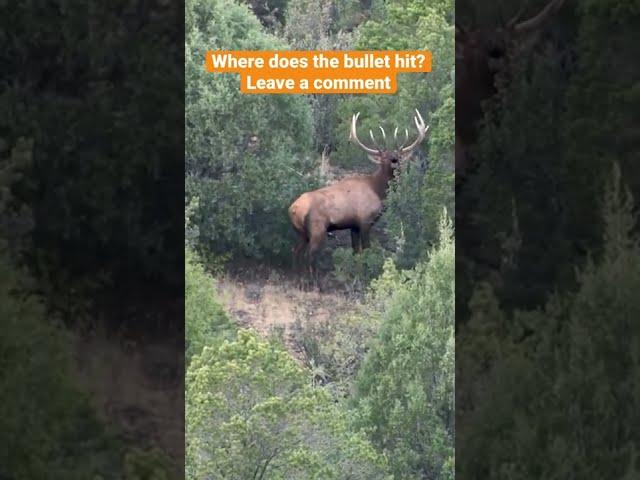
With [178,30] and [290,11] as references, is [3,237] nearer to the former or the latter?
[178,30]

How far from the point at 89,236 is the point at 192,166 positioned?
1.08 m

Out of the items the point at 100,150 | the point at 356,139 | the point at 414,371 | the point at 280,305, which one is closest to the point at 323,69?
the point at 356,139

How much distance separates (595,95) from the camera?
28.3ft

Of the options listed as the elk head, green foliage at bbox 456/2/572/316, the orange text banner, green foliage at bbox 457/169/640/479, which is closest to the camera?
the orange text banner

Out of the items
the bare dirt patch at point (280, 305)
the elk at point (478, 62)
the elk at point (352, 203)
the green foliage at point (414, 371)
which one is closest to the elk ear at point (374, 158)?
the elk at point (352, 203)

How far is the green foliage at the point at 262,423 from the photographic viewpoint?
791 centimetres

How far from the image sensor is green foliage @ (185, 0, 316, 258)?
25.7ft

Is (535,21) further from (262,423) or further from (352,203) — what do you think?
(262,423)

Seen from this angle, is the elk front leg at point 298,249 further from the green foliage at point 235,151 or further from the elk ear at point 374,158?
the elk ear at point 374,158

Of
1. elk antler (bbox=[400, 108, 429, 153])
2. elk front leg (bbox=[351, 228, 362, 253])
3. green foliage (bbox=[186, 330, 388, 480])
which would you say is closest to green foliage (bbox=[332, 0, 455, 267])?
elk antler (bbox=[400, 108, 429, 153])

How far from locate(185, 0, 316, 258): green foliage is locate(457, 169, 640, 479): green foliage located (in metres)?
1.09

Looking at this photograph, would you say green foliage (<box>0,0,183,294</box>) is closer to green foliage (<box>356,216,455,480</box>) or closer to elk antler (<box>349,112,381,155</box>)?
elk antler (<box>349,112,381,155</box>)

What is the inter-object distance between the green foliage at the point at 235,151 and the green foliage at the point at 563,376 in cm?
109

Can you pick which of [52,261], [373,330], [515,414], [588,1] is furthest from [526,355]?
[52,261]
